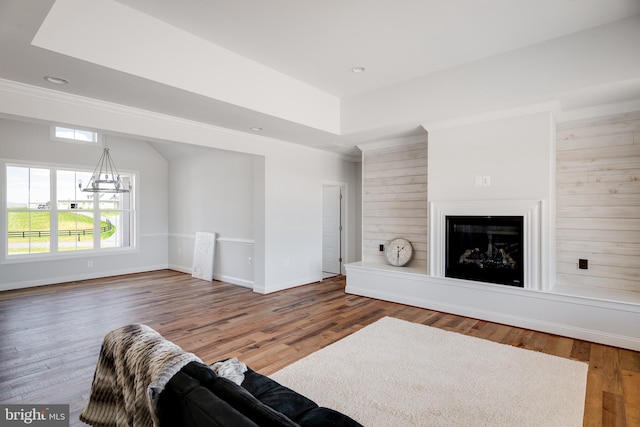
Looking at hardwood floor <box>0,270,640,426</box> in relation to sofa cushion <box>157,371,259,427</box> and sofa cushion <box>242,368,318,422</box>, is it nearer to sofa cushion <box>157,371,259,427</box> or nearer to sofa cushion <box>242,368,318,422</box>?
sofa cushion <box>242,368,318,422</box>

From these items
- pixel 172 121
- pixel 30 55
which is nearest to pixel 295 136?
pixel 172 121

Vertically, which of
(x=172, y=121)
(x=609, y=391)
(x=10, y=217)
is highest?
(x=172, y=121)

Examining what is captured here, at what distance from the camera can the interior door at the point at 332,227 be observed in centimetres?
725

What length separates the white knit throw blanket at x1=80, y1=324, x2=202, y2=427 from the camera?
52.9 inches

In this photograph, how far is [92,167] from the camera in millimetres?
6938

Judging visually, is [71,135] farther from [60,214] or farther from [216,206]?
[216,206]

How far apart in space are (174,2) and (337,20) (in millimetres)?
1373

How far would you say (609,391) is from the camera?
8.48 feet

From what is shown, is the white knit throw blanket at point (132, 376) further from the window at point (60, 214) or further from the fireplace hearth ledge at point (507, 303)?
the window at point (60, 214)

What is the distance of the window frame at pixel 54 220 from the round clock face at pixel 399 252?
18.5 feet

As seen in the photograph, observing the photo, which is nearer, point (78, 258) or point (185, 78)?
point (185, 78)

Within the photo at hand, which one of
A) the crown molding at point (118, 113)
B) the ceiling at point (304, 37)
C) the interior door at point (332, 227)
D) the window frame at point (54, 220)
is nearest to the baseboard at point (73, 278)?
the window frame at point (54, 220)

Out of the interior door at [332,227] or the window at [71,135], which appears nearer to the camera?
the window at [71,135]

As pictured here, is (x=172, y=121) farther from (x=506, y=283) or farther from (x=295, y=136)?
(x=506, y=283)
